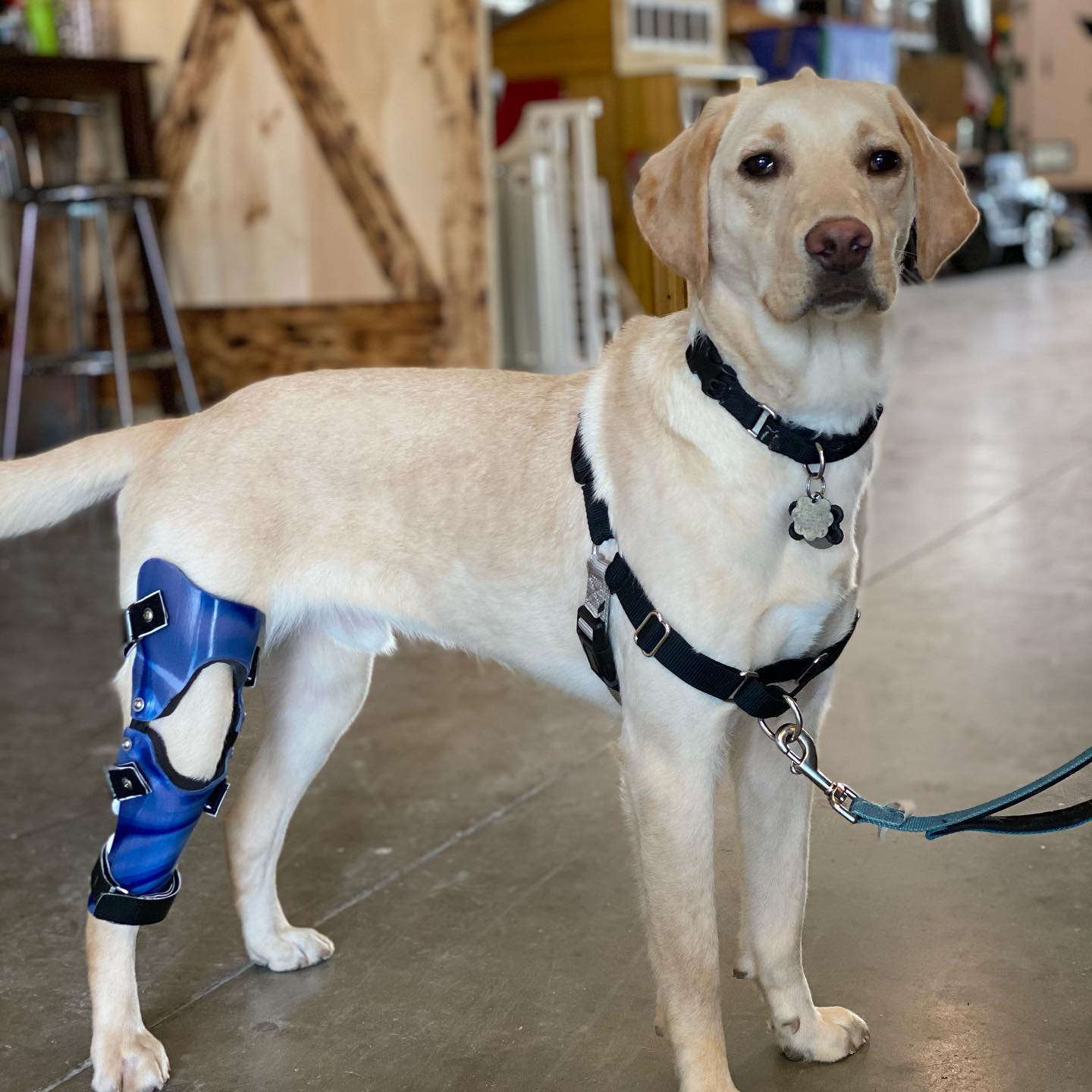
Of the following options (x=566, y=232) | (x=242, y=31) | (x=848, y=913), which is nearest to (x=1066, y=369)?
(x=566, y=232)

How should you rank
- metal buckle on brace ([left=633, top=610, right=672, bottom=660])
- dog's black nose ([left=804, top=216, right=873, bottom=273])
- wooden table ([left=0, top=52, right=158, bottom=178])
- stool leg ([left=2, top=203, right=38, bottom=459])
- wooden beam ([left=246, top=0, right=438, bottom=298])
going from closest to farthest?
dog's black nose ([left=804, top=216, right=873, bottom=273]), metal buckle on brace ([left=633, top=610, right=672, bottom=660]), stool leg ([left=2, top=203, right=38, bottom=459]), wooden table ([left=0, top=52, right=158, bottom=178]), wooden beam ([left=246, top=0, right=438, bottom=298])

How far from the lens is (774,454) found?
1557mm

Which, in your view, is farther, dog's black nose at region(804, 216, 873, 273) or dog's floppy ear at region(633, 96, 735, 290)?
dog's floppy ear at region(633, 96, 735, 290)

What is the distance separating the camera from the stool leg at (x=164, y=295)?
5.66 metres

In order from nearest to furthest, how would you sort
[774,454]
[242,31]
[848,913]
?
[774,454], [848,913], [242,31]

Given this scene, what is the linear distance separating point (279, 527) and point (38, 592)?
258cm

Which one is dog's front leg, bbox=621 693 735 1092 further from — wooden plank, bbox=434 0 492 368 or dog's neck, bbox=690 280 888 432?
wooden plank, bbox=434 0 492 368

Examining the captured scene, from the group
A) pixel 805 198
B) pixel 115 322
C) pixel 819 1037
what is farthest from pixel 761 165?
pixel 115 322

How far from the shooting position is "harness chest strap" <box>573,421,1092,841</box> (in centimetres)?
154

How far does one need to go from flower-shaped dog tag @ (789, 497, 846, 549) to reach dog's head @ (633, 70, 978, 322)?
0.20 m

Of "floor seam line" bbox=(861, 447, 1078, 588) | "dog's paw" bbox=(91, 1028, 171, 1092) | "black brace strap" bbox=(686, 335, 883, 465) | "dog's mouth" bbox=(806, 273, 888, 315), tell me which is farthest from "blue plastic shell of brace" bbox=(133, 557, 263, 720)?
"floor seam line" bbox=(861, 447, 1078, 588)

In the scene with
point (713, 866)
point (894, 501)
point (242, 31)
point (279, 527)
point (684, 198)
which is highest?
Result: point (242, 31)

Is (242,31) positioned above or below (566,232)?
above

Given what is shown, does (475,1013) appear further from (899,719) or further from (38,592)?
(38,592)
